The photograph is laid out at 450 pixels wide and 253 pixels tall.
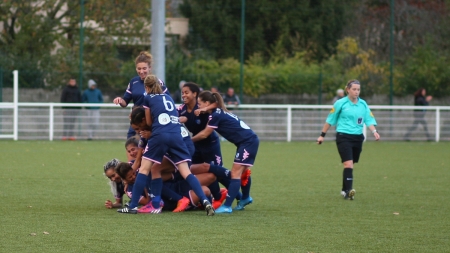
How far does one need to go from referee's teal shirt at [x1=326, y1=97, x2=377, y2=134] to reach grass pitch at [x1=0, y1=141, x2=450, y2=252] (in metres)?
0.90

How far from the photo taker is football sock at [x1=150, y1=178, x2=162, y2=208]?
837 cm

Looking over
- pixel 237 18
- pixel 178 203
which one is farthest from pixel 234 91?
pixel 178 203

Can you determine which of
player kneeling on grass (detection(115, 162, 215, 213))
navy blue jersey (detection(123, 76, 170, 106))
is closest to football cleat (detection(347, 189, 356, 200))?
player kneeling on grass (detection(115, 162, 215, 213))

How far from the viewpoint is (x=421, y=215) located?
8.51m

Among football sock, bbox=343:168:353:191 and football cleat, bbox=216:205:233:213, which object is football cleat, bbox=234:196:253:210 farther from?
football sock, bbox=343:168:353:191

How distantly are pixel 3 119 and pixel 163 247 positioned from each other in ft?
50.9

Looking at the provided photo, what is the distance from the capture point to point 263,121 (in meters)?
22.6

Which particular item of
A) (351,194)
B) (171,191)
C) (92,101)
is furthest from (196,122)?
(92,101)

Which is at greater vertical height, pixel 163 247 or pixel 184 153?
pixel 184 153

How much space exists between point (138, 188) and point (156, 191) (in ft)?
0.83

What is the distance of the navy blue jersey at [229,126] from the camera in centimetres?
859

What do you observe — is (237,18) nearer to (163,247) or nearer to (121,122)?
(121,122)

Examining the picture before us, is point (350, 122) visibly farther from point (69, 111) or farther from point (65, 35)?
point (65, 35)

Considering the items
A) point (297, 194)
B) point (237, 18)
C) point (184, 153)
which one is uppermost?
point (237, 18)
